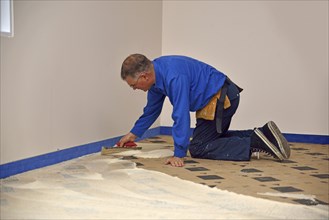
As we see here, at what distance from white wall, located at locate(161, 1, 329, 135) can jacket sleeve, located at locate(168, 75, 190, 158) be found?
1.68 meters

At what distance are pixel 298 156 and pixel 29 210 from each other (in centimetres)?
207

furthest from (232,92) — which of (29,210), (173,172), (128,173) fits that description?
(29,210)

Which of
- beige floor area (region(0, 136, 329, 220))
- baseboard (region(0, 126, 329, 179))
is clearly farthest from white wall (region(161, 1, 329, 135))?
beige floor area (region(0, 136, 329, 220))

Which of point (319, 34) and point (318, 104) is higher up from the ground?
point (319, 34)

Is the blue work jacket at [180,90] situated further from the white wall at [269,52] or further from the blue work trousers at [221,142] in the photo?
the white wall at [269,52]

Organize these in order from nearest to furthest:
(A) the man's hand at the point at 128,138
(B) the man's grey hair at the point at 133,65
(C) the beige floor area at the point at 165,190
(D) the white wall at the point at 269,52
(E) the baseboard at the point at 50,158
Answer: (C) the beige floor area at the point at 165,190
(E) the baseboard at the point at 50,158
(B) the man's grey hair at the point at 133,65
(A) the man's hand at the point at 128,138
(D) the white wall at the point at 269,52

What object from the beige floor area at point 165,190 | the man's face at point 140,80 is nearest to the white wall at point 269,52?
the beige floor area at point 165,190

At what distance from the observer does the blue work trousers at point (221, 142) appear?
121 inches

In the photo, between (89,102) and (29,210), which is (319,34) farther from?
(29,210)

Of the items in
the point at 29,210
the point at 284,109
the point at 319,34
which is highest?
the point at 319,34

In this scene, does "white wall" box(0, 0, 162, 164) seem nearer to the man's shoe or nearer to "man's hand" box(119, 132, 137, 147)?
"man's hand" box(119, 132, 137, 147)

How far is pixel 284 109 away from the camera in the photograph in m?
4.21

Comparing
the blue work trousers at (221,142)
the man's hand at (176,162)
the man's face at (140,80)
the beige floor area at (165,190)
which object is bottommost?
the beige floor area at (165,190)

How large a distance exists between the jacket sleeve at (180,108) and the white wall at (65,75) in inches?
28.2
